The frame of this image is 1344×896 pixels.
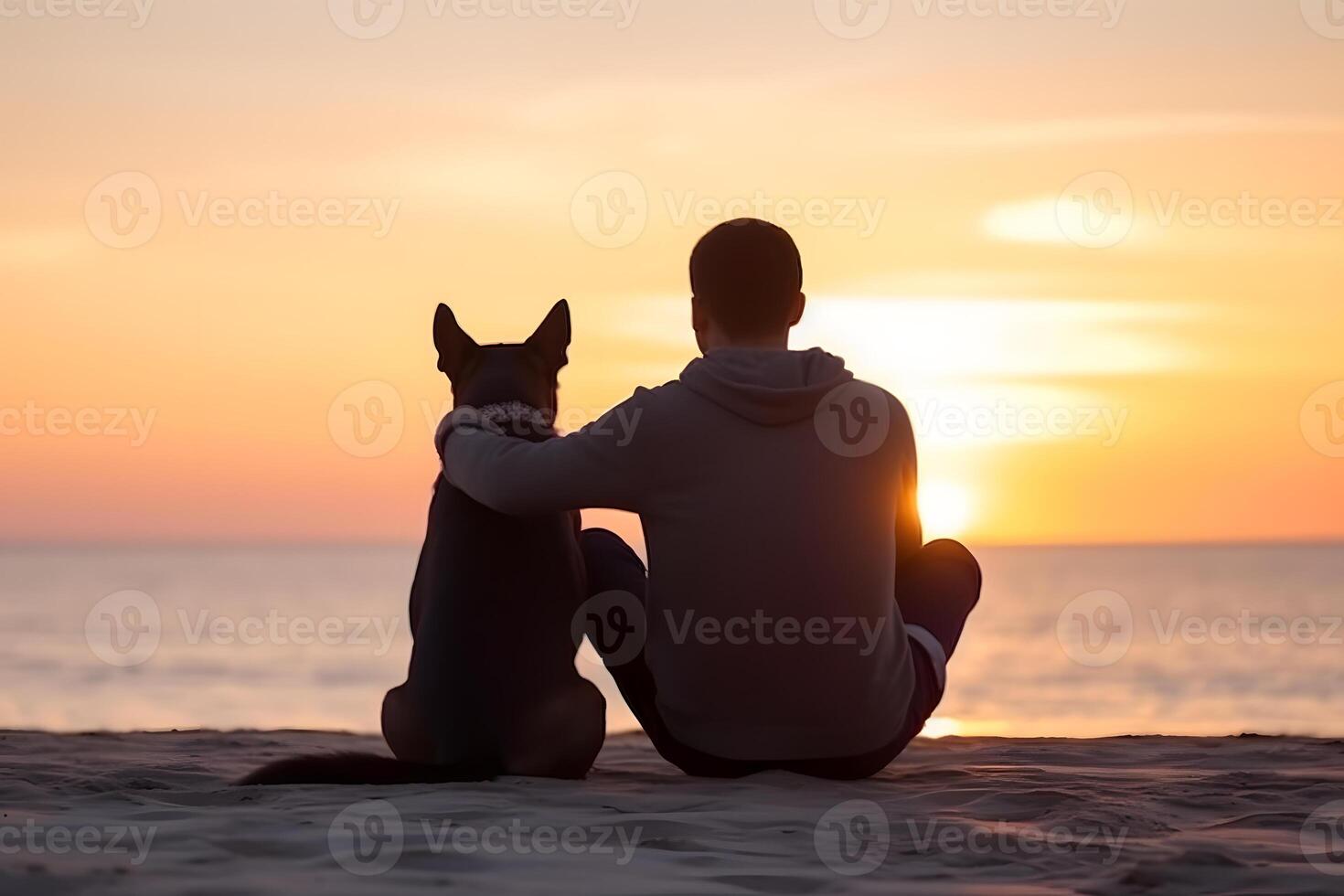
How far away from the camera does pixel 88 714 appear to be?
768 inches

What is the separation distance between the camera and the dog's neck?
4758 mm

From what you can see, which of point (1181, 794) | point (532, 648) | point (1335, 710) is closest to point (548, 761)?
point (532, 648)

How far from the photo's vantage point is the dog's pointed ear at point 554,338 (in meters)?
5.19

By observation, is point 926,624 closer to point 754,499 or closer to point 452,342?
point 754,499

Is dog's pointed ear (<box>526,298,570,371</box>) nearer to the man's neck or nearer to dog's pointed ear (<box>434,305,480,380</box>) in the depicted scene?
dog's pointed ear (<box>434,305,480,380</box>)

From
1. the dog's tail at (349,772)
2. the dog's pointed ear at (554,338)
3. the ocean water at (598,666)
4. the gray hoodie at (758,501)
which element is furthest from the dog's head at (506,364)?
the ocean water at (598,666)

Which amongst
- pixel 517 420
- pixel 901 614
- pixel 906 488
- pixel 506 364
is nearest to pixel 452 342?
pixel 506 364

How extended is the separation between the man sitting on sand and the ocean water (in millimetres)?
10671

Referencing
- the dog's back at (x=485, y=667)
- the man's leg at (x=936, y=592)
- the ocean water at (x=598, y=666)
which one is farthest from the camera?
the ocean water at (x=598, y=666)

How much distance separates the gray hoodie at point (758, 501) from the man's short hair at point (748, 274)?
121mm

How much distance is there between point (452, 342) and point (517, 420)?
1.70 ft

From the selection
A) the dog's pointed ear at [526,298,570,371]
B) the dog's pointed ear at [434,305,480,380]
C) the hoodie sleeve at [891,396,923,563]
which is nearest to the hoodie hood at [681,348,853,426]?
the hoodie sleeve at [891,396,923,563]

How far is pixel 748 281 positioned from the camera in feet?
14.3

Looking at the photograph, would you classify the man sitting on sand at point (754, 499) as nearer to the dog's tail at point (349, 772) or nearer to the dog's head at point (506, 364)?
the dog's head at point (506, 364)
